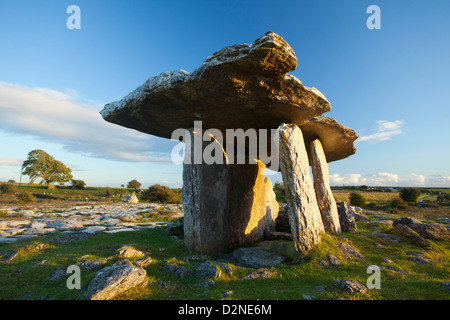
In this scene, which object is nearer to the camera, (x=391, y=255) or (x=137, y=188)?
(x=391, y=255)

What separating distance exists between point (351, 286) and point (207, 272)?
9.22 ft

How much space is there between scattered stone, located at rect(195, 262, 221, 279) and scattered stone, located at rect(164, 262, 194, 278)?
18 centimetres

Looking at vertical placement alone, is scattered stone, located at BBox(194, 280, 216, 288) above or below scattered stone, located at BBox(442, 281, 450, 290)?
below

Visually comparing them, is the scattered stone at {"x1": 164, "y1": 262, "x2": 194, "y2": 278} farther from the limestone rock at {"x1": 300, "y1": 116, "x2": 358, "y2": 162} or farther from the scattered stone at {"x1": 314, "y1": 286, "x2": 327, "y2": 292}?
the limestone rock at {"x1": 300, "y1": 116, "x2": 358, "y2": 162}

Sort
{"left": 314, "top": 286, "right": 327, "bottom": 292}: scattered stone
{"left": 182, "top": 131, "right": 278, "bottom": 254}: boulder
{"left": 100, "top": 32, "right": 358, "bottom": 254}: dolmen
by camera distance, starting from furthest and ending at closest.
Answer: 1. {"left": 182, "top": 131, "right": 278, "bottom": 254}: boulder
2. {"left": 100, "top": 32, "right": 358, "bottom": 254}: dolmen
3. {"left": 314, "top": 286, "right": 327, "bottom": 292}: scattered stone

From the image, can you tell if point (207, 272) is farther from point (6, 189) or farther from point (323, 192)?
point (6, 189)

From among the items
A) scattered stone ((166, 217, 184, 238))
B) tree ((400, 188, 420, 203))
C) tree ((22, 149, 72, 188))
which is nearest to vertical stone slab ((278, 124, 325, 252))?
scattered stone ((166, 217, 184, 238))

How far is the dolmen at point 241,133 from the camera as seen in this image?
509cm

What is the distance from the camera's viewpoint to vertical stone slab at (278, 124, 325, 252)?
592cm

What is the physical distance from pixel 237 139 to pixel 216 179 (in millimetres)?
2162
